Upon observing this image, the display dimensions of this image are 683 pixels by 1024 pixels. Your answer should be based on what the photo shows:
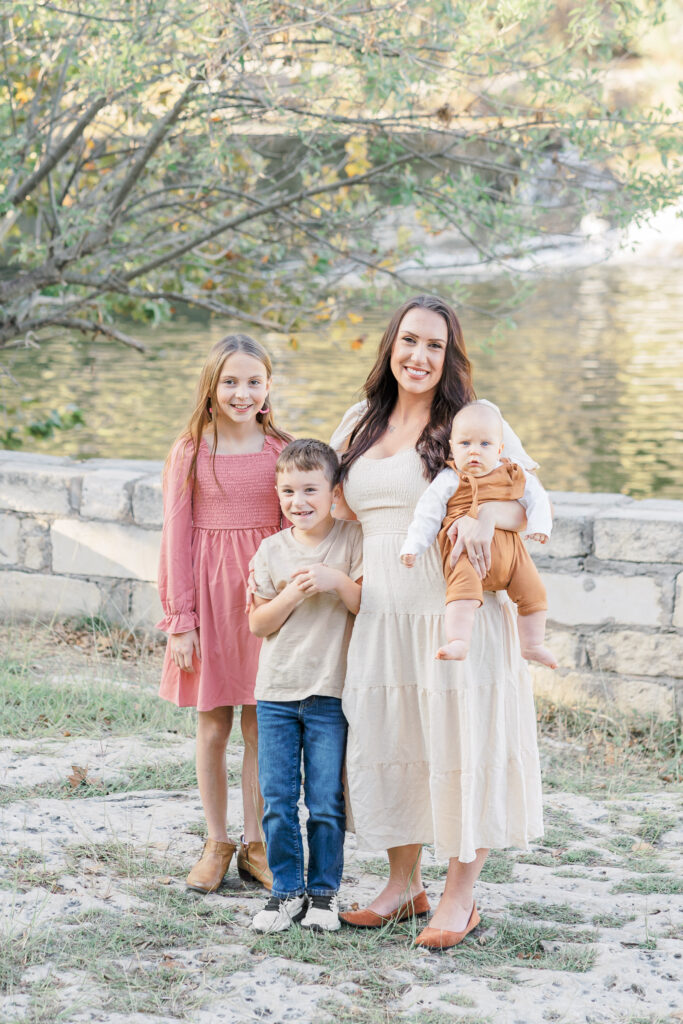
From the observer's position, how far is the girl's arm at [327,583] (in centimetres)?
272

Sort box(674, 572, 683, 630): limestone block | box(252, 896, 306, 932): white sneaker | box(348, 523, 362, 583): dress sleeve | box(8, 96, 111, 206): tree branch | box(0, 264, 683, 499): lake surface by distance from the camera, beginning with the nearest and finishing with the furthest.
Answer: box(252, 896, 306, 932): white sneaker, box(348, 523, 362, 583): dress sleeve, box(674, 572, 683, 630): limestone block, box(8, 96, 111, 206): tree branch, box(0, 264, 683, 499): lake surface

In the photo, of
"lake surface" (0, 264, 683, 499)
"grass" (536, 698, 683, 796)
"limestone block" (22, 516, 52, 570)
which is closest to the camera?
"grass" (536, 698, 683, 796)

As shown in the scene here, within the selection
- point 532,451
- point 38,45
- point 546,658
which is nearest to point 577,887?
point 546,658

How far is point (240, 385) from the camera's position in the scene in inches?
119

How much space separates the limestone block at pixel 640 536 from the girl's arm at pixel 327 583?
6.12ft

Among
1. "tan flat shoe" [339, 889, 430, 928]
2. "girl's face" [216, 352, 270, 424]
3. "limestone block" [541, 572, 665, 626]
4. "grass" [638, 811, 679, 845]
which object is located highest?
"girl's face" [216, 352, 270, 424]

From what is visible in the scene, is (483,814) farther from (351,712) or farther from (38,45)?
(38,45)

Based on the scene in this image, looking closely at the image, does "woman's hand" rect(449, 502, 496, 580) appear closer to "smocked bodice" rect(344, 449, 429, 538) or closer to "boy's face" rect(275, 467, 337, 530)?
"smocked bodice" rect(344, 449, 429, 538)

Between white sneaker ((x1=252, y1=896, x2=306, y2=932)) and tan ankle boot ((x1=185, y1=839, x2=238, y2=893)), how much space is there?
24cm

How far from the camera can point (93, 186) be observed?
6.77 metres

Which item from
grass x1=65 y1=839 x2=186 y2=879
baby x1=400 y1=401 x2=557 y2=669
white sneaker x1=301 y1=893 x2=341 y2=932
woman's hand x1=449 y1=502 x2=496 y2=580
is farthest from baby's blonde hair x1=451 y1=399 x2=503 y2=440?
grass x1=65 y1=839 x2=186 y2=879

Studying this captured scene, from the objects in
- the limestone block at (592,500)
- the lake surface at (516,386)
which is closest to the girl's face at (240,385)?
the limestone block at (592,500)

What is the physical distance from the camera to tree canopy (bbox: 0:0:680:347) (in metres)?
4.70

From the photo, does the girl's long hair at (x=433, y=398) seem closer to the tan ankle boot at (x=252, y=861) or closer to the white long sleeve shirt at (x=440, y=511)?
the white long sleeve shirt at (x=440, y=511)
